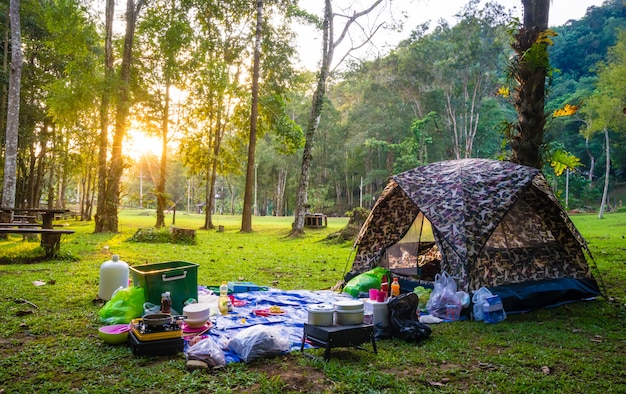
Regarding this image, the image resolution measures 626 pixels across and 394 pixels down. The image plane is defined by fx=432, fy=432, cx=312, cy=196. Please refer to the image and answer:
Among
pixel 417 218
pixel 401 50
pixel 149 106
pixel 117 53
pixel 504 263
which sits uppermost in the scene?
pixel 401 50

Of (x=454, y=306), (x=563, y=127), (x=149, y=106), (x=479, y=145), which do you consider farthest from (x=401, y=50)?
(x=454, y=306)

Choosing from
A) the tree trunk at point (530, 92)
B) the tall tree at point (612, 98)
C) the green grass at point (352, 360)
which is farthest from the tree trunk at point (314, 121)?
the tall tree at point (612, 98)

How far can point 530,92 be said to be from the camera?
8430mm

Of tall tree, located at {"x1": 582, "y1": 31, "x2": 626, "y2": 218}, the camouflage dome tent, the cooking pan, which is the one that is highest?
tall tree, located at {"x1": 582, "y1": 31, "x2": 626, "y2": 218}

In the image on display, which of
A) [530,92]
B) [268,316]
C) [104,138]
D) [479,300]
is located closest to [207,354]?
[268,316]

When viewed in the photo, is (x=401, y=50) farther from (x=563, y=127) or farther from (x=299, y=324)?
(x=299, y=324)

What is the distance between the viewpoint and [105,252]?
11352 mm

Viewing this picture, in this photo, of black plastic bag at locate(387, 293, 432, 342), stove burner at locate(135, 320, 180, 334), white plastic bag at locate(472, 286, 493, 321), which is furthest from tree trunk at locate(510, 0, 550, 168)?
stove burner at locate(135, 320, 180, 334)

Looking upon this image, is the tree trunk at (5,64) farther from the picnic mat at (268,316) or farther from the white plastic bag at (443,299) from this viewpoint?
the white plastic bag at (443,299)

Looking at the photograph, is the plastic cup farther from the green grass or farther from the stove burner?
the stove burner

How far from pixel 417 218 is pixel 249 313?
4098 millimetres

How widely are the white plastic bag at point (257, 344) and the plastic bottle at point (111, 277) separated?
8.72ft

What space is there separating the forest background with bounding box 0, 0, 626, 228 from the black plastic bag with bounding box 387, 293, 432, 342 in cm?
535

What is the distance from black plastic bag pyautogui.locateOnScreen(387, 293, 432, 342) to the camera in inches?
196
